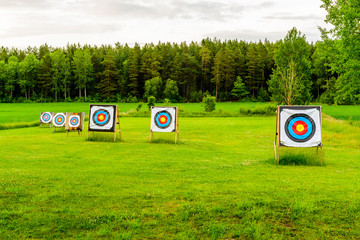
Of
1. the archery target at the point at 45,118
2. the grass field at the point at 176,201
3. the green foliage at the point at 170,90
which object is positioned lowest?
the grass field at the point at 176,201

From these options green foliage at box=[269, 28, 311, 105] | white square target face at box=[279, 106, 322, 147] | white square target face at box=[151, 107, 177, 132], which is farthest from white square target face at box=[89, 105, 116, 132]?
green foliage at box=[269, 28, 311, 105]

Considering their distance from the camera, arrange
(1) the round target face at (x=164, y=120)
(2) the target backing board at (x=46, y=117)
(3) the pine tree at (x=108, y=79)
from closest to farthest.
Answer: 1. (1) the round target face at (x=164, y=120)
2. (2) the target backing board at (x=46, y=117)
3. (3) the pine tree at (x=108, y=79)

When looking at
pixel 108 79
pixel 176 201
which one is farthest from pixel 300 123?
pixel 108 79

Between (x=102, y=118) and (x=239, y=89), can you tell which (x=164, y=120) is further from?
(x=239, y=89)

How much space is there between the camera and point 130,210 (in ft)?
16.7

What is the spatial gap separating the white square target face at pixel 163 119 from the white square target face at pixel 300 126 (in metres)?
6.76

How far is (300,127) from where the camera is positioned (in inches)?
413

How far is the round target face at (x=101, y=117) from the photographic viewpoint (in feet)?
54.1

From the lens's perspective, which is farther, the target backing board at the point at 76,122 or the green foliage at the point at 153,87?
the green foliage at the point at 153,87

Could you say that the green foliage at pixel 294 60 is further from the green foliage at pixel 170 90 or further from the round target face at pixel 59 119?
the round target face at pixel 59 119

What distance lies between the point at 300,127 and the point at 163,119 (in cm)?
801

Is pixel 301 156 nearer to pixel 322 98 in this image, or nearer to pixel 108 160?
pixel 108 160

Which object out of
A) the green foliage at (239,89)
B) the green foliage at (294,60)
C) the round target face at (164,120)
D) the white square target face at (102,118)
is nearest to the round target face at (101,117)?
the white square target face at (102,118)

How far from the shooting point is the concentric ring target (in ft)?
34.1
